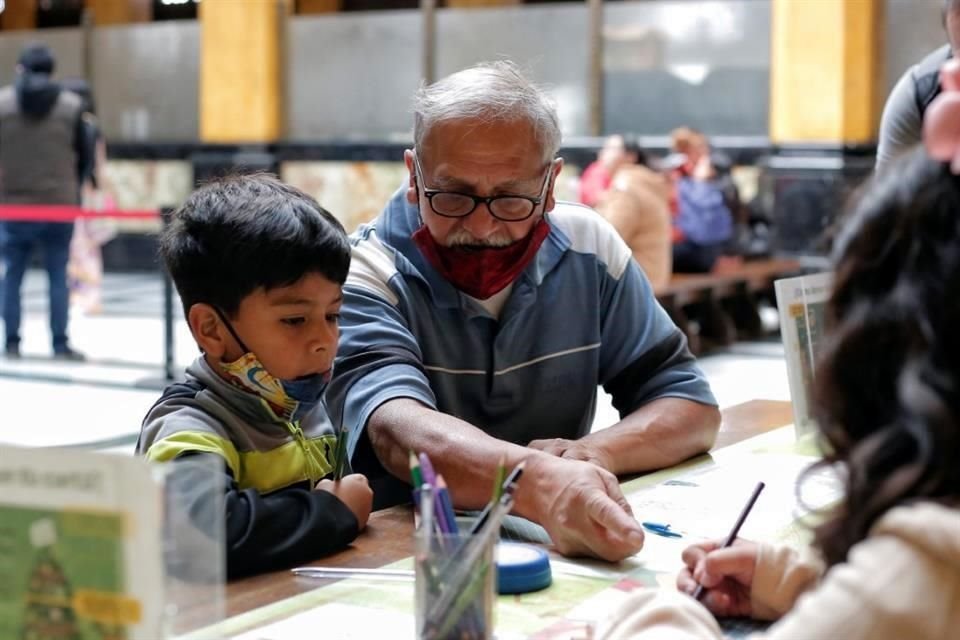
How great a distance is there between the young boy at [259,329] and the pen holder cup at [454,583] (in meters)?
0.56

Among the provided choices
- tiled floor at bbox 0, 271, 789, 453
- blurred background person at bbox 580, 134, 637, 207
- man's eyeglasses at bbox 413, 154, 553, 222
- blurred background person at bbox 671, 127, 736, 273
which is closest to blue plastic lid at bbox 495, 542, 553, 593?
man's eyeglasses at bbox 413, 154, 553, 222

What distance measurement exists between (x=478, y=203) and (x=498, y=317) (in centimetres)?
24

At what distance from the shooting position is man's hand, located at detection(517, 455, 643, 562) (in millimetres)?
1893

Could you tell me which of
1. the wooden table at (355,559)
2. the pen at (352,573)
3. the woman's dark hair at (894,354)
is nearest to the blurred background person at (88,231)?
the wooden table at (355,559)

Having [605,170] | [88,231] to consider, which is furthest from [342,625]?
[88,231]

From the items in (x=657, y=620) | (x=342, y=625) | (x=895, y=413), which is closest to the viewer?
(x=895, y=413)

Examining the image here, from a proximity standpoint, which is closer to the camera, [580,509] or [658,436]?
[580,509]

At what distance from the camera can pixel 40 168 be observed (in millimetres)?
9312

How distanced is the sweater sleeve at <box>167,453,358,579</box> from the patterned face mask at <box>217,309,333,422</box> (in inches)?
5.7

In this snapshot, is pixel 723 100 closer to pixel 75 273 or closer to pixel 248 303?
pixel 75 273

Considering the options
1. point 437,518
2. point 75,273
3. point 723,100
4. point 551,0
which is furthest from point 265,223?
point 551,0

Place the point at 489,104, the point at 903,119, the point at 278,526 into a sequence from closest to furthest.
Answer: the point at 278,526, the point at 489,104, the point at 903,119

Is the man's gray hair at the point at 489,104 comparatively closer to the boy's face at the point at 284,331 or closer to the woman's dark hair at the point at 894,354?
the boy's face at the point at 284,331

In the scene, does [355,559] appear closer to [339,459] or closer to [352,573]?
[352,573]
